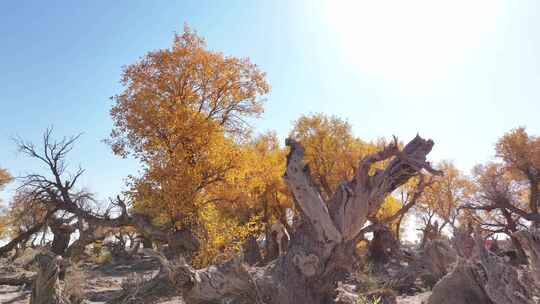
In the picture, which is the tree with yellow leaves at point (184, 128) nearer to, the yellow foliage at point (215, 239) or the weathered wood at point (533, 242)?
the yellow foliage at point (215, 239)

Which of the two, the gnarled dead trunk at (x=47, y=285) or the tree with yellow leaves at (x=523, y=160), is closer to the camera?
the gnarled dead trunk at (x=47, y=285)

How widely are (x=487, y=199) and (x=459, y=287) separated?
22.8m

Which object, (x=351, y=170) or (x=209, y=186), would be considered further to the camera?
(x=351, y=170)

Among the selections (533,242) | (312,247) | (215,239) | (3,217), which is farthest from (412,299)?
(3,217)

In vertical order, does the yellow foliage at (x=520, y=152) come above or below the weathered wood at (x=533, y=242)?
above

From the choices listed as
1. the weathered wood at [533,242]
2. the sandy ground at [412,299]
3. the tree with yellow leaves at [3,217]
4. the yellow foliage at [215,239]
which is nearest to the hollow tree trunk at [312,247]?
the weathered wood at [533,242]

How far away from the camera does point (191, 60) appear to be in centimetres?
1505

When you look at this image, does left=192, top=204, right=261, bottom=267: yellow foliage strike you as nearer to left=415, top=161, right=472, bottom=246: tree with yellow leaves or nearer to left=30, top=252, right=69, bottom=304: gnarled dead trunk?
left=30, top=252, right=69, bottom=304: gnarled dead trunk

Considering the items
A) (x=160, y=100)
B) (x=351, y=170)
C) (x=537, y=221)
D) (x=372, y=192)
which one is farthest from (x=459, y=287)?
(x=537, y=221)

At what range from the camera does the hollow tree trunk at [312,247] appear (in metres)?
8.32

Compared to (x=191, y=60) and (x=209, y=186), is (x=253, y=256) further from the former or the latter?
(x=191, y=60)

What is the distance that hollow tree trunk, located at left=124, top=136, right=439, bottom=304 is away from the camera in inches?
328

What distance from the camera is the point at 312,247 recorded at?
28.1 ft

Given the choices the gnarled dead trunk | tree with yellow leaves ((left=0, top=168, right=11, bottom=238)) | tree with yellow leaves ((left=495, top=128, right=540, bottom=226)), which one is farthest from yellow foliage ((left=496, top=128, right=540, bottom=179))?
tree with yellow leaves ((left=0, top=168, right=11, bottom=238))
